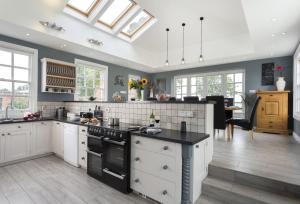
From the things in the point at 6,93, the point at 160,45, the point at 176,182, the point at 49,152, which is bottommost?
the point at 49,152

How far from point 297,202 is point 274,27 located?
10.4ft

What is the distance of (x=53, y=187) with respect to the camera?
248 centimetres

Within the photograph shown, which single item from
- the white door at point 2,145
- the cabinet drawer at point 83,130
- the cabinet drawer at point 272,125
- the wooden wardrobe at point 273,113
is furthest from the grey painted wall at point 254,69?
the white door at point 2,145

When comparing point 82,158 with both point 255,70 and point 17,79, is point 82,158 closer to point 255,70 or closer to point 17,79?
point 17,79

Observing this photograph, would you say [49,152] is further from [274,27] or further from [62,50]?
[274,27]

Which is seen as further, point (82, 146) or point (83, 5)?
point (83, 5)

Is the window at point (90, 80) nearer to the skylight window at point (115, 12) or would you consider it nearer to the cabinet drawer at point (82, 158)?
the skylight window at point (115, 12)

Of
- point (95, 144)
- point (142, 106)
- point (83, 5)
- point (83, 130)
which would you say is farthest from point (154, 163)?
point (83, 5)

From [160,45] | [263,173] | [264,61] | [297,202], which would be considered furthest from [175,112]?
[264,61]

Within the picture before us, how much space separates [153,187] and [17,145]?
124 inches

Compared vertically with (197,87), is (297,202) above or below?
below

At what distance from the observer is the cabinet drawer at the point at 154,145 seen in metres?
1.91

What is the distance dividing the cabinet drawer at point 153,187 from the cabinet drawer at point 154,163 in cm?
7

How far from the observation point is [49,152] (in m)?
3.91
